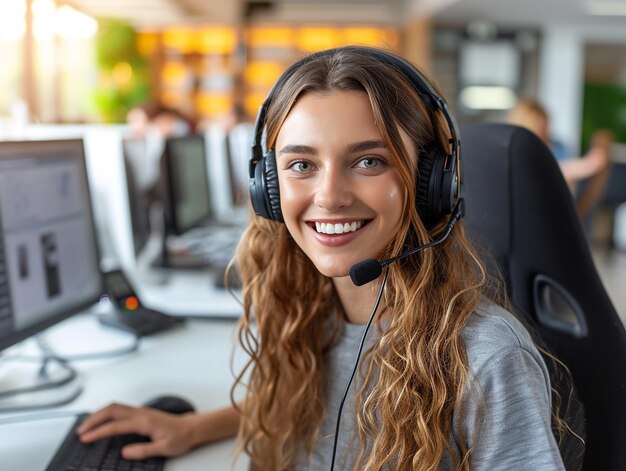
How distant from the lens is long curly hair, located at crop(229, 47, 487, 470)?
87 cm

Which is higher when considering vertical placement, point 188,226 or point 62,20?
point 62,20

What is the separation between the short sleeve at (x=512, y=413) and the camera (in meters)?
0.79

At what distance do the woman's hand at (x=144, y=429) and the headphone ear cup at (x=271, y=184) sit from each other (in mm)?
376

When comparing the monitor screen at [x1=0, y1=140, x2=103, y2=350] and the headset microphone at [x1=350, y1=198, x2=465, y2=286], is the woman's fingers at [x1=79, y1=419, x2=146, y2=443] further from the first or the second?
the headset microphone at [x1=350, y1=198, x2=465, y2=286]

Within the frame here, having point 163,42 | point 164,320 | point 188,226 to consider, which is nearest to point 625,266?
point 188,226

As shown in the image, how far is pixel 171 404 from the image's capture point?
1.19 m

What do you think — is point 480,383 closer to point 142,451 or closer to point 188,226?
point 142,451

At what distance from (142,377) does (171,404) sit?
23 centimetres


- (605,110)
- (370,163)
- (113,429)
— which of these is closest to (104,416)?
(113,429)

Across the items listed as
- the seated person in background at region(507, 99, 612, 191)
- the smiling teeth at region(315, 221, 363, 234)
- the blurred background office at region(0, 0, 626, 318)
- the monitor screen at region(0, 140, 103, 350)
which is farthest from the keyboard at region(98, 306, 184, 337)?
the blurred background office at region(0, 0, 626, 318)

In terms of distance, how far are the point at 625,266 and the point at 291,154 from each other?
19.3ft

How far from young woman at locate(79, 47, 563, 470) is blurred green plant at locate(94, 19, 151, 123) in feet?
19.7

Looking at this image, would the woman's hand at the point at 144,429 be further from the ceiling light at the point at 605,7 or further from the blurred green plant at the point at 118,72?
the ceiling light at the point at 605,7

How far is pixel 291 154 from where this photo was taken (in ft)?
3.03
